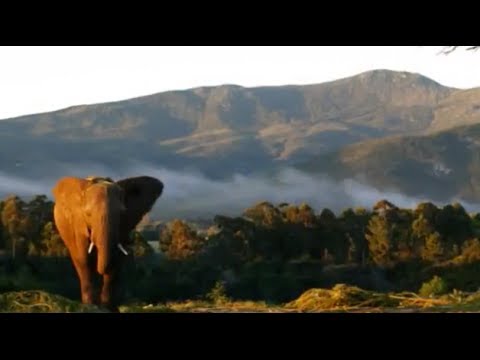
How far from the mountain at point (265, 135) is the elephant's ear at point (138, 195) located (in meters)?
91.0

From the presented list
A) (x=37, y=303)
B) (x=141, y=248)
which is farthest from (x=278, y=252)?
(x=37, y=303)

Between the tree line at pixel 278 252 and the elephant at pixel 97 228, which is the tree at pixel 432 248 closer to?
the tree line at pixel 278 252

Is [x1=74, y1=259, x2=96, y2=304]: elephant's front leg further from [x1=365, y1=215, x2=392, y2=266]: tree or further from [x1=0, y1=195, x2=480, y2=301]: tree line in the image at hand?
[x1=365, y1=215, x2=392, y2=266]: tree

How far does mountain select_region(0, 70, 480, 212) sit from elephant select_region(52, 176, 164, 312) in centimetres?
9219

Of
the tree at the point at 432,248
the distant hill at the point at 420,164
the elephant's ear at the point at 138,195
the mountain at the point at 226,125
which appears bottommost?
the tree at the point at 432,248

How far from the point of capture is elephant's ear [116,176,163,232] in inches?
558

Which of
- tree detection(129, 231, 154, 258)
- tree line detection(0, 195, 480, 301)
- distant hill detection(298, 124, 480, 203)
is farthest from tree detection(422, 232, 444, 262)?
distant hill detection(298, 124, 480, 203)

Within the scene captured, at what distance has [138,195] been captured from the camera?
14602mm

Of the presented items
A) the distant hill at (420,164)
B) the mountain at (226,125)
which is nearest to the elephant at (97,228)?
the distant hill at (420,164)

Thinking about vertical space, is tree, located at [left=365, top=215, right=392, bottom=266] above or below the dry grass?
above

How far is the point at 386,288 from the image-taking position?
21.9 m

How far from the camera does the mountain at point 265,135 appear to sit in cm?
11444
